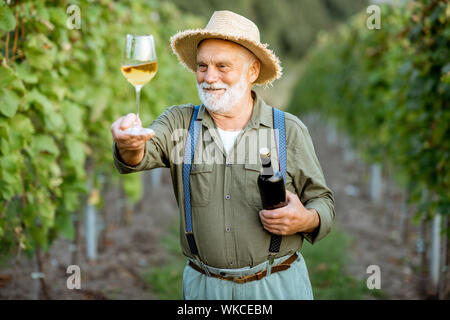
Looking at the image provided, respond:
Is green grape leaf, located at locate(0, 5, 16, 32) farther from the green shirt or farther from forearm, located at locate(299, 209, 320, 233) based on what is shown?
forearm, located at locate(299, 209, 320, 233)

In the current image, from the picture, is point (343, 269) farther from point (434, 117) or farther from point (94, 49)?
point (94, 49)

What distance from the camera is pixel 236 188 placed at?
7.51 feet

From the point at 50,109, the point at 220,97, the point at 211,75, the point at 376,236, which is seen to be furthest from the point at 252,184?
the point at 376,236

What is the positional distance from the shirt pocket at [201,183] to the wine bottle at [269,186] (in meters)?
0.29

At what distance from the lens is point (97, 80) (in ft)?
16.0

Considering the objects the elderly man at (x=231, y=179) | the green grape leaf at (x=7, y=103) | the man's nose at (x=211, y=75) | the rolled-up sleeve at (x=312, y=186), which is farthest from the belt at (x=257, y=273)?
the green grape leaf at (x=7, y=103)

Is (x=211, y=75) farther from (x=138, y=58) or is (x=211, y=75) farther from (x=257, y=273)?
(x=257, y=273)

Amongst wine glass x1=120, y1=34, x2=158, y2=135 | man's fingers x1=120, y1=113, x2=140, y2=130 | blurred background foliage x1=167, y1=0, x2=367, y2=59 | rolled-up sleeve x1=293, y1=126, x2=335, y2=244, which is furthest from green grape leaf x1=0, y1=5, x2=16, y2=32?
blurred background foliage x1=167, y1=0, x2=367, y2=59

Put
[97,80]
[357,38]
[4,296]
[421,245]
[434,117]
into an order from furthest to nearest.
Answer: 1. [357,38]
2. [421,245]
3. [97,80]
4. [434,117]
5. [4,296]

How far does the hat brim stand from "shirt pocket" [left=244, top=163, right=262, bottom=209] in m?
0.55

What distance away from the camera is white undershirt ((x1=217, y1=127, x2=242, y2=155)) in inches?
92.6

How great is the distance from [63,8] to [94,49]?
0.84 metres

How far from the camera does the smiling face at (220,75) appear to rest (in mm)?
2285

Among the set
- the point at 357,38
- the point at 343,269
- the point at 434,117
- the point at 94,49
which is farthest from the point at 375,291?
the point at 357,38
